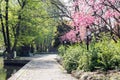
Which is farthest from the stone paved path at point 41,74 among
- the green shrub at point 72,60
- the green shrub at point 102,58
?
the green shrub at point 102,58

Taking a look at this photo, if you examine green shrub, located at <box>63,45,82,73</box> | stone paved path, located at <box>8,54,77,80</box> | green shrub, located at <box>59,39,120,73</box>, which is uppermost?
green shrub, located at <box>59,39,120,73</box>

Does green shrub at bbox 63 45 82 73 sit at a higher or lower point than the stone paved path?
higher

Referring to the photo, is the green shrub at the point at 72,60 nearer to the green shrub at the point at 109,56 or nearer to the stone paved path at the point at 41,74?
the stone paved path at the point at 41,74

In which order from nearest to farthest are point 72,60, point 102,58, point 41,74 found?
point 102,58
point 41,74
point 72,60

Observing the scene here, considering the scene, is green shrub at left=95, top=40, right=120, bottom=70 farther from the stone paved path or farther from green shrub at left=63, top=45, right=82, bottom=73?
green shrub at left=63, top=45, right=82, bottom=73

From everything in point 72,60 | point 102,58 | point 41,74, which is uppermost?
point 102,58

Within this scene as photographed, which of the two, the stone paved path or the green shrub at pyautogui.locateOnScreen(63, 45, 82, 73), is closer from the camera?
the stone paved path

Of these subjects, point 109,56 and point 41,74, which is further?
point 41,74

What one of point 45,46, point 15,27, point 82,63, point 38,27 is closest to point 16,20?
point 15,27

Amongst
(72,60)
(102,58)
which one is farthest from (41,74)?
(102,58)

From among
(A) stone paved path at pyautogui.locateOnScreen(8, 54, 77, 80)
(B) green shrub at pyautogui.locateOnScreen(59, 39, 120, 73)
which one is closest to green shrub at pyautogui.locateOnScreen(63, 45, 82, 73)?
(A) stone paved path at pyautogui.locateOnScreen(8, 54, 77, 80)

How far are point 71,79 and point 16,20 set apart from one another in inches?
1082

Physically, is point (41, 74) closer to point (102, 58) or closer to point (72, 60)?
point (72, 60)

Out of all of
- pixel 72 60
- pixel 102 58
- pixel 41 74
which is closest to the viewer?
pixel 102 58
